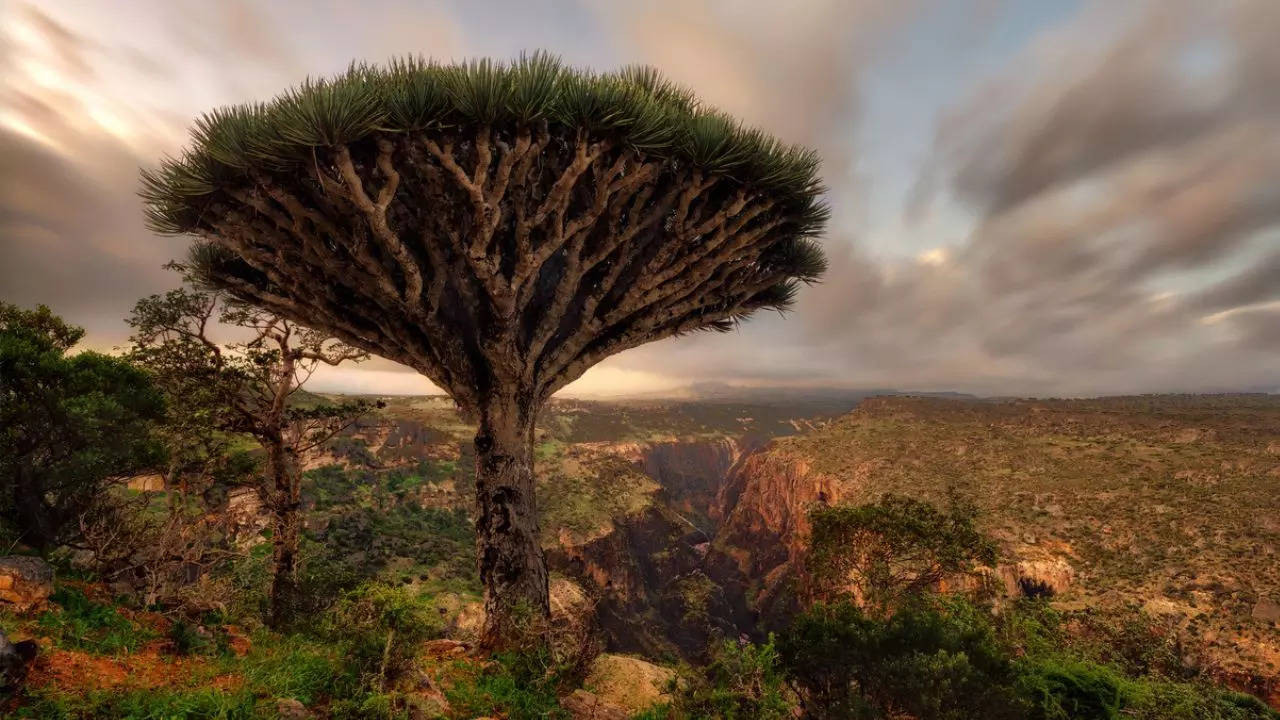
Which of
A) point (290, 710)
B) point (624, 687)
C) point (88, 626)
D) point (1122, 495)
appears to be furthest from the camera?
point (1122, 495)

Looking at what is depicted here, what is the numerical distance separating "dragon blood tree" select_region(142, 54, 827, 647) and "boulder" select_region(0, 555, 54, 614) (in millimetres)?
3949

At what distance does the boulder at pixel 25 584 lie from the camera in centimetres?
486

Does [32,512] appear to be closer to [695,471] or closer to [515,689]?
[515,689]

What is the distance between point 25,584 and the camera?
515 cm

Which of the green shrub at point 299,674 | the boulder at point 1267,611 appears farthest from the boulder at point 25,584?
the boulder at point 1267,611

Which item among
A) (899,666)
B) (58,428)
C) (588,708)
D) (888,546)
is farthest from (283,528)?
(888,546)

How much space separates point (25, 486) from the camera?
866 cm

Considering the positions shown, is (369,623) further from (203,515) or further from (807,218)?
(807,218)

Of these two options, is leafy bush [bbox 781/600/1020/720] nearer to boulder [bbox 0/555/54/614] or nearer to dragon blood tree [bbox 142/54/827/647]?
dragon blood tree [bbox 142/54/827/647]

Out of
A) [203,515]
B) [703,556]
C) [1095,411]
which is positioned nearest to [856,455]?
[1095,411]

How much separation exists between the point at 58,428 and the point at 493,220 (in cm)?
1121

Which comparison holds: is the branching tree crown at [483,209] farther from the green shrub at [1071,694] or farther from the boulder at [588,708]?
the green shrub at [1071,694]

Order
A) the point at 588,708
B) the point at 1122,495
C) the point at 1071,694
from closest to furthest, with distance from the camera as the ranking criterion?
the point at 588,708, the point at 1071,694, the point at 1122,495

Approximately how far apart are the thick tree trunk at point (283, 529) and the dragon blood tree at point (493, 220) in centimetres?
460
